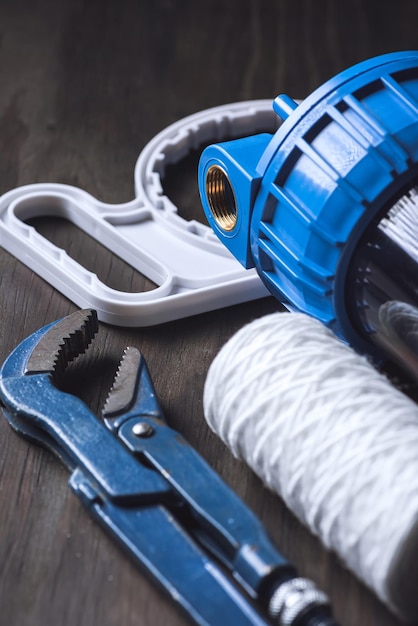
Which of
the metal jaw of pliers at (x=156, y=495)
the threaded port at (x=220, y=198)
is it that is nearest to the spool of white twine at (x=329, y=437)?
the metal jaw of pliers at (x=156, y=495)

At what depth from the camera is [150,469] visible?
2.87 ft

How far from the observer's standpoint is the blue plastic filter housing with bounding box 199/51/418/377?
912mm

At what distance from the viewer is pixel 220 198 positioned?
1.09 m

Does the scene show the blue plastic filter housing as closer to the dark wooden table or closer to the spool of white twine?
the spool of white twine

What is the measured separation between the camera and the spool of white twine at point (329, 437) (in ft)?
2.50

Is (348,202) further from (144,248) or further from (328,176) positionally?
(144,248)

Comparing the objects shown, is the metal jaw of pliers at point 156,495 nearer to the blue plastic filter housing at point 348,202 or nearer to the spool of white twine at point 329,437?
the spool of white twine at point 329,437

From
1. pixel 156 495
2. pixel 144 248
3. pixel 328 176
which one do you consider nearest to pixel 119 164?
pixel 144 248

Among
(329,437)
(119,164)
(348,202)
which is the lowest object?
(119,164)

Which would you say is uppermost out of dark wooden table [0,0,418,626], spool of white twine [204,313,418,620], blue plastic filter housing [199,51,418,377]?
blue plastic filter housing [199,51,418,377]

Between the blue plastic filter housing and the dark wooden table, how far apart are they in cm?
19

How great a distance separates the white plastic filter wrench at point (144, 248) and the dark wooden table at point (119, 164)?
18 mm

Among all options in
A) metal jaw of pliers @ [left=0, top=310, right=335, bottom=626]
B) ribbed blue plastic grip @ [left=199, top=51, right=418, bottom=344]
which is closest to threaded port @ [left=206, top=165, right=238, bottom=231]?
ribbed blue plastic grip @ [left=199, top=51, right=418, bottom=344]

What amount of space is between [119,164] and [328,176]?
573mm
